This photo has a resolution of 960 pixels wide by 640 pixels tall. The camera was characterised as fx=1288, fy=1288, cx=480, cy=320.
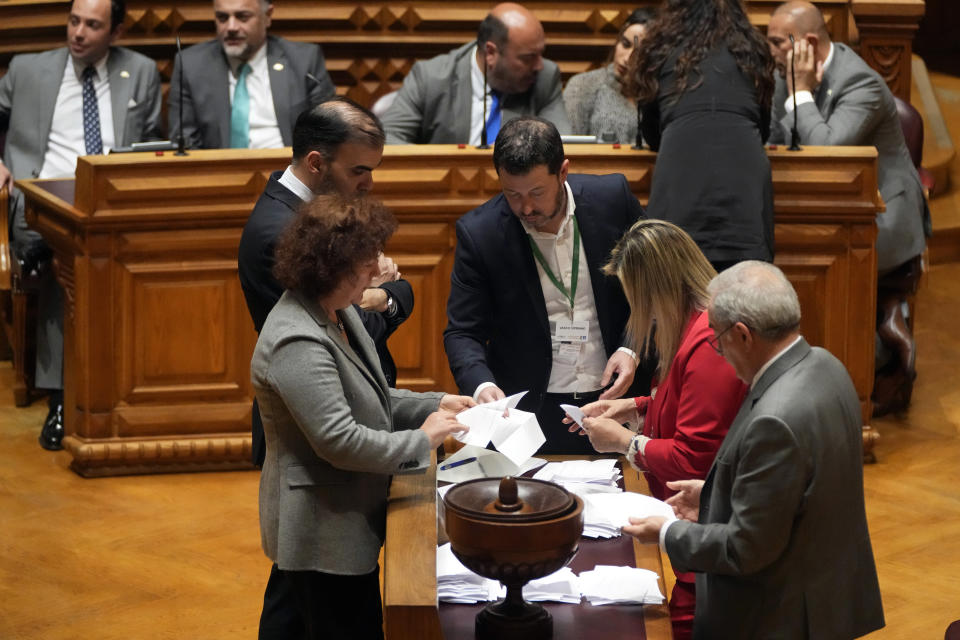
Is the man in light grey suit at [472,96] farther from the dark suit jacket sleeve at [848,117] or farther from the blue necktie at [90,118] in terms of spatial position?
the blue necktie at [90,118]

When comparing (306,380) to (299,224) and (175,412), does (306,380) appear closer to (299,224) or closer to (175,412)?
(299,224)

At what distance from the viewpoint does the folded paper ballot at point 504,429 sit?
2494mm

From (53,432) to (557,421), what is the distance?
254 cm

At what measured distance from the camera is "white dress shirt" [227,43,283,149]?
5359 millimetres

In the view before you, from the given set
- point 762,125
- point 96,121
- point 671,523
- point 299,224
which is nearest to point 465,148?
point 762,125

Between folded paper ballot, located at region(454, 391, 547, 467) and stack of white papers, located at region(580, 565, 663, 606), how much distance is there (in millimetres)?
368

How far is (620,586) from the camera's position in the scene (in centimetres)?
214

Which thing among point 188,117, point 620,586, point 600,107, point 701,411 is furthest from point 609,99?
point 620,586

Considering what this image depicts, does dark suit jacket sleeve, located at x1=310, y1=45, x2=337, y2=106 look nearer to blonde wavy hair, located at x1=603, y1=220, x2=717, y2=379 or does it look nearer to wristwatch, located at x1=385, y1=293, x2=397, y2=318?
wristwatch, located at x1=385, y1=293, x2=397, y2=318

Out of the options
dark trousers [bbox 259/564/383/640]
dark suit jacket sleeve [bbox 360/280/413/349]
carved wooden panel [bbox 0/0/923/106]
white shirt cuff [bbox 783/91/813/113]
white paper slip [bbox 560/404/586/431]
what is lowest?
dark trousers [bbox 259/564/383/640]

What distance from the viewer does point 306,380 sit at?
223 centimetres

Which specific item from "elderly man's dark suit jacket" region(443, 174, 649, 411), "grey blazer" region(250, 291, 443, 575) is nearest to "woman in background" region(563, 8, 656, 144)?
"elderly man's dark suit jacket" region(443, 174, 649, 411)

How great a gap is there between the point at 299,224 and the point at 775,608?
3.49ft

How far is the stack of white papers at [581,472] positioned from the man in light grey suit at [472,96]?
270cm
